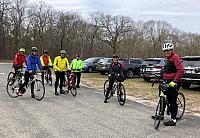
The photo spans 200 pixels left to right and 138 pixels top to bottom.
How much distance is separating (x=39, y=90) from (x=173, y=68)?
18.1 feet

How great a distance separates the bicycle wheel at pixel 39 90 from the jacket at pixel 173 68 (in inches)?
203

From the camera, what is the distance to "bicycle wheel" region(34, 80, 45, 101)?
452 inches

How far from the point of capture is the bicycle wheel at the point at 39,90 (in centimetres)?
1147

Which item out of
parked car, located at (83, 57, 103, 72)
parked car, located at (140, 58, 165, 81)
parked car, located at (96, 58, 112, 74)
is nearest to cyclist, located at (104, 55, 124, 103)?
parked car, located at (140, 58, 165, 81)

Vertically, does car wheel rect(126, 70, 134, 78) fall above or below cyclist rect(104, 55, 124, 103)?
below

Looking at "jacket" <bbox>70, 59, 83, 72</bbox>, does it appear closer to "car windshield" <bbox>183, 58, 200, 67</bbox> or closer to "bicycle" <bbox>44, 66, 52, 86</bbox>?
"bicycle" <bbox>44, 66, 52, 86</bbox>

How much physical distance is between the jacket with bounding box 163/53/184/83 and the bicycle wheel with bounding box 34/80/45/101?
5150mm

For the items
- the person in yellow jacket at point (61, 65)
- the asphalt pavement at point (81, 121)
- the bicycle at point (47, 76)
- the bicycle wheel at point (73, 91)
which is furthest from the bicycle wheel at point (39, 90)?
the bicycle at point (47, 76)

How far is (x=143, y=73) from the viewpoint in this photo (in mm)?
20531

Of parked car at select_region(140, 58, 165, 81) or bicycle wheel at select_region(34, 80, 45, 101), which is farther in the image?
parked car at select_region(140, 58, 165, 81)

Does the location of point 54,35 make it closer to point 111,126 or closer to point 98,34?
point 98,34

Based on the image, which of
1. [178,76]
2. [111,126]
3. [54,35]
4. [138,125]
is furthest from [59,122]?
[54,35]

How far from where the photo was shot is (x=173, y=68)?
771 centimetres

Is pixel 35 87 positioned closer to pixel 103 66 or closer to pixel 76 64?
pixel 76 64
